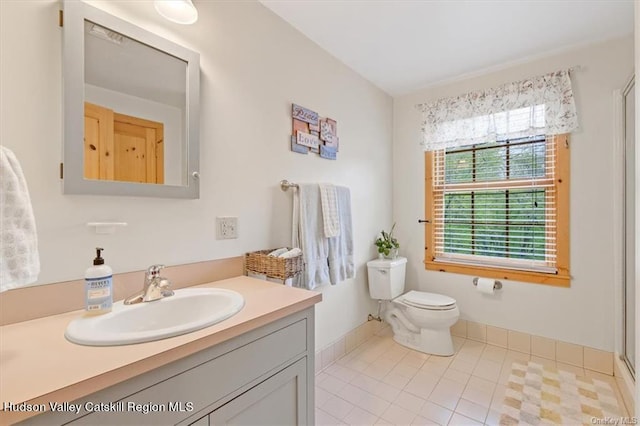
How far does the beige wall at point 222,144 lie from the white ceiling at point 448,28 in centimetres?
18

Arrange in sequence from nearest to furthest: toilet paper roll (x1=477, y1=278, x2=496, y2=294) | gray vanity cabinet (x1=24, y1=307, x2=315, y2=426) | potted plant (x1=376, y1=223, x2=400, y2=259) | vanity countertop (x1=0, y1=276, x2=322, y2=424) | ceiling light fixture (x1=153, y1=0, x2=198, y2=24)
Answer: vanity countertop (x1=0, y1=276, x2=322, y2=424)
gray vanity cabinet (x1=24, y1=307, x2=315, y2=426)
ceiling light fixture (x1=153, y1=0, x2=198, y2=24)
toilet paper roll (x1=477, y1=278, x2=496, y2=294)
potted plant (x1=376, y1=223, x2=400, y2=259)

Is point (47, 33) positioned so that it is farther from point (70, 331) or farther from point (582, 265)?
point (582, 265)

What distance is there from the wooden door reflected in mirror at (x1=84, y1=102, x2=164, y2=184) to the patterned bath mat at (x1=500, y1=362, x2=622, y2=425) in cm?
218

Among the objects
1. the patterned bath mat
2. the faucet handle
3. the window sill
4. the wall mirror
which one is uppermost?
the wall mirror

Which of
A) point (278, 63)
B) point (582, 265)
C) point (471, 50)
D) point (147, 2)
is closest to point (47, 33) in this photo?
point (147, 2)

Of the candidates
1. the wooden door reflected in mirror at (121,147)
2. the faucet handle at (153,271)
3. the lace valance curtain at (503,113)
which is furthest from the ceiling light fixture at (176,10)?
the lace valance curtain at (503,113)

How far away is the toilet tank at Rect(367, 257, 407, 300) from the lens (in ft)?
8.18

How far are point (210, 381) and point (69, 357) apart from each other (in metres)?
0.34

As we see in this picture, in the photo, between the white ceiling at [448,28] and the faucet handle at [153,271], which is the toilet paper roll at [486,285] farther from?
the faucet handle at [153,271]

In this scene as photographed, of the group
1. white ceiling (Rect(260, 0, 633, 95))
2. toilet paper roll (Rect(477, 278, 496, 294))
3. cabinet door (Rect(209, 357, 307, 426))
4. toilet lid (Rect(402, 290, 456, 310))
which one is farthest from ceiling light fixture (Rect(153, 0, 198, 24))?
toilet paper roll (Rect(477, 278, 496, 294))

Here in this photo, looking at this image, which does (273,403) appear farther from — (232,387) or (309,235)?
(309,235)

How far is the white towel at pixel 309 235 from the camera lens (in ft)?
5.72

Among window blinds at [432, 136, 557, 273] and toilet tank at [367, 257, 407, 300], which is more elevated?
window blinds at [432, 136, 557, 273]

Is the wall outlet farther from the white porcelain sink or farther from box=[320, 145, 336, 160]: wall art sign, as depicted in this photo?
box=[320, 145, 336, 160]: wall art sign
